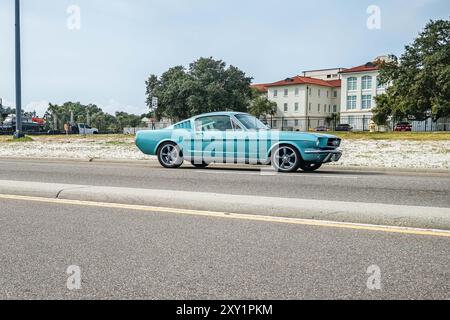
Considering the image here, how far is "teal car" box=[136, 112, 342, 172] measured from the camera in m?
11.2

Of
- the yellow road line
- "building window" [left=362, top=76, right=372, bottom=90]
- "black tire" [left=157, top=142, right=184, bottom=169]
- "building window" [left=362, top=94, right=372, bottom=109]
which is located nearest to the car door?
"black tire" [left=157, top=142, right=184, bottom=169]

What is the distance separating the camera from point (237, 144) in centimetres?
1162

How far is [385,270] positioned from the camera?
3564 millimetres

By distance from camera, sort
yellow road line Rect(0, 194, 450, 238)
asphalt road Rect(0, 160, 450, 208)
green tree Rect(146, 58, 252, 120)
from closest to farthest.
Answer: yellow road line Rect(0, 194, 450, 238) → asphalt road Rect(0, 160, 450, 208) → green tree Rect(146, 58, 252, 120)

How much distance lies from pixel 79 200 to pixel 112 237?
2.45 m

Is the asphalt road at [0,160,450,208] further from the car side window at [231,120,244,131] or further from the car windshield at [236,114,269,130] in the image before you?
the car windshield at [236,114,269,130]

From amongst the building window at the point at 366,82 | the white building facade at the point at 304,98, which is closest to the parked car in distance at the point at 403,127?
the building window at the point at 366,82

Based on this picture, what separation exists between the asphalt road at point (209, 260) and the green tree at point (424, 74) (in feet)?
180

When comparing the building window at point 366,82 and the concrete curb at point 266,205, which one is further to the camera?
the building window at point 366,82

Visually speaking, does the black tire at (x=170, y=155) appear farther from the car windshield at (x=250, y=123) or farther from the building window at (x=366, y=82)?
the building window at (x=366, y=82)

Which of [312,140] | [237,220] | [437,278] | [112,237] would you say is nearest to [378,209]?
[237,220]

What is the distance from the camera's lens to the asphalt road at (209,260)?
3.15 metres

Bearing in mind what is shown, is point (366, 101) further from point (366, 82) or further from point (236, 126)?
point (236, 126)

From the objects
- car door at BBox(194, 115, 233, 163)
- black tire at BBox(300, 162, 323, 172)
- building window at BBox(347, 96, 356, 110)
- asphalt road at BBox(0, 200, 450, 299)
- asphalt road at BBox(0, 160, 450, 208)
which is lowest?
asphalt road at BBox(0, 200, 450, 299)
